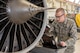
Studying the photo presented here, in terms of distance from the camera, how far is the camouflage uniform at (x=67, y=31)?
2.14 m

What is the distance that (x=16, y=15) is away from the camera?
1280mm

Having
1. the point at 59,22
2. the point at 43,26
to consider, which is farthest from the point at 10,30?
the point at 59,22

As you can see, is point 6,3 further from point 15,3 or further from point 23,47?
point 23,47

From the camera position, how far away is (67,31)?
224 cm

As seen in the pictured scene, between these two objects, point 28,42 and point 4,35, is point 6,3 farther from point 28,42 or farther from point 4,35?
point 28,42

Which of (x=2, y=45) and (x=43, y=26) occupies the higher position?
(x=43, y=26)

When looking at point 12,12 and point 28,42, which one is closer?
point 12,12

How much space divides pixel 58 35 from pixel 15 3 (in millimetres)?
1216

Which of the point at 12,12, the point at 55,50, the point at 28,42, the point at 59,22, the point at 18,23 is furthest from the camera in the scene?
the point at 59,22

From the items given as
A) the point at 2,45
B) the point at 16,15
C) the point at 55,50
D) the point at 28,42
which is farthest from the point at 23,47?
the point at 55,50

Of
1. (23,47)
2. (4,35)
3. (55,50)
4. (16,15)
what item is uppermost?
(16,15)

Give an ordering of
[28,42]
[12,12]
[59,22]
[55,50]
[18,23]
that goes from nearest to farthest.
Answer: [12,12], [18,23], [28,42], [55,50], [59,22]

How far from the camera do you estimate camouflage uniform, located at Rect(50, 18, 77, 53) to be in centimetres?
214

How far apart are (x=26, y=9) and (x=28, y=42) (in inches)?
13.2
